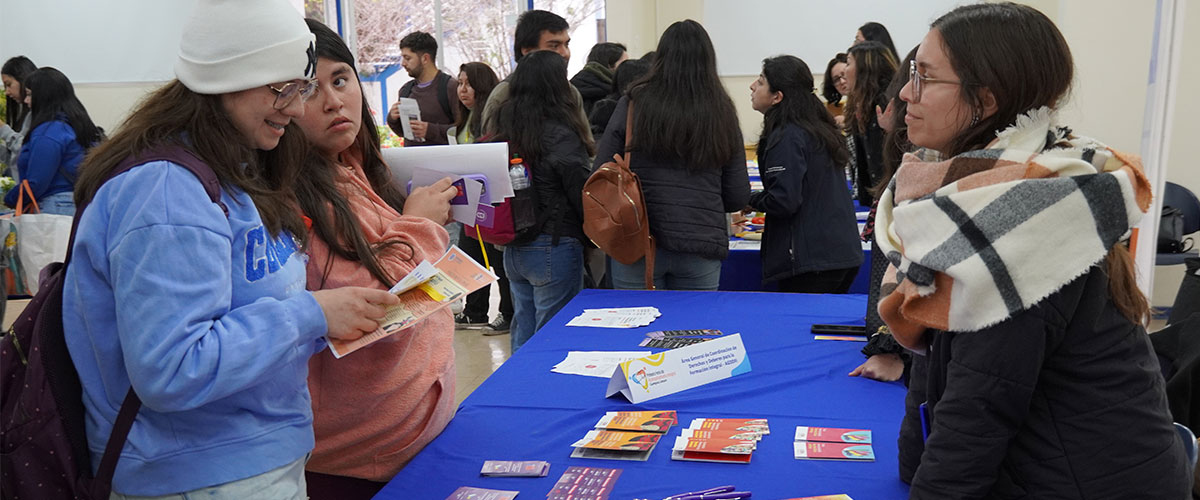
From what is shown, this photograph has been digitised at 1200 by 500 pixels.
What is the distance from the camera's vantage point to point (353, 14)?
28.2 feet

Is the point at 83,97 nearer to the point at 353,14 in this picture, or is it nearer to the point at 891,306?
the point at 353,14

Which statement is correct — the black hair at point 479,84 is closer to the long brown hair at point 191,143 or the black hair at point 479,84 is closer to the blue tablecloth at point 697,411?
the blue tablecloth at point 697,411

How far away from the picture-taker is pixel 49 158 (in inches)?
206

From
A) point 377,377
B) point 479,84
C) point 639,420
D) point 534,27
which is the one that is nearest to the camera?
point 377,377

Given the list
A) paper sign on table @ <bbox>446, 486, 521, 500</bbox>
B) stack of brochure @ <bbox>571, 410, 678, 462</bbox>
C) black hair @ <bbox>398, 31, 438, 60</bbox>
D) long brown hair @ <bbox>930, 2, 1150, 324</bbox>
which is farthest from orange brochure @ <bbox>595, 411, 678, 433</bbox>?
black hair @ <bbox>398, 31, 438, 60</bbox>

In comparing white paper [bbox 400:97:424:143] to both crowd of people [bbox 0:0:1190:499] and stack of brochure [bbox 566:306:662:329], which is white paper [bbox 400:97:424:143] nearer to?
stack of brochure [bbox 566:306:662:329]

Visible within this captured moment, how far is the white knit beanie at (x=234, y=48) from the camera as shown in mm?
1218

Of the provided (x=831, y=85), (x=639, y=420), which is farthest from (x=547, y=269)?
(x=831, y=85)

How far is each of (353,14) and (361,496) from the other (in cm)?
762

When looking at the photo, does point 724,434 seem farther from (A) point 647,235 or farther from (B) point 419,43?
(B) point 419,43

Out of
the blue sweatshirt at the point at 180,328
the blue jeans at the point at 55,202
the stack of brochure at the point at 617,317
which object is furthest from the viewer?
the blue jeans at the point at 55,202

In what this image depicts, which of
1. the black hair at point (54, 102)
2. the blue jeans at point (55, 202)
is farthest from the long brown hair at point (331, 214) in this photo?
the blue jeans at point (55, 202)

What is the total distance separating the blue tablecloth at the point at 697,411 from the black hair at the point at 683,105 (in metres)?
0.62

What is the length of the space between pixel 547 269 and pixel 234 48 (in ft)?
7.55
